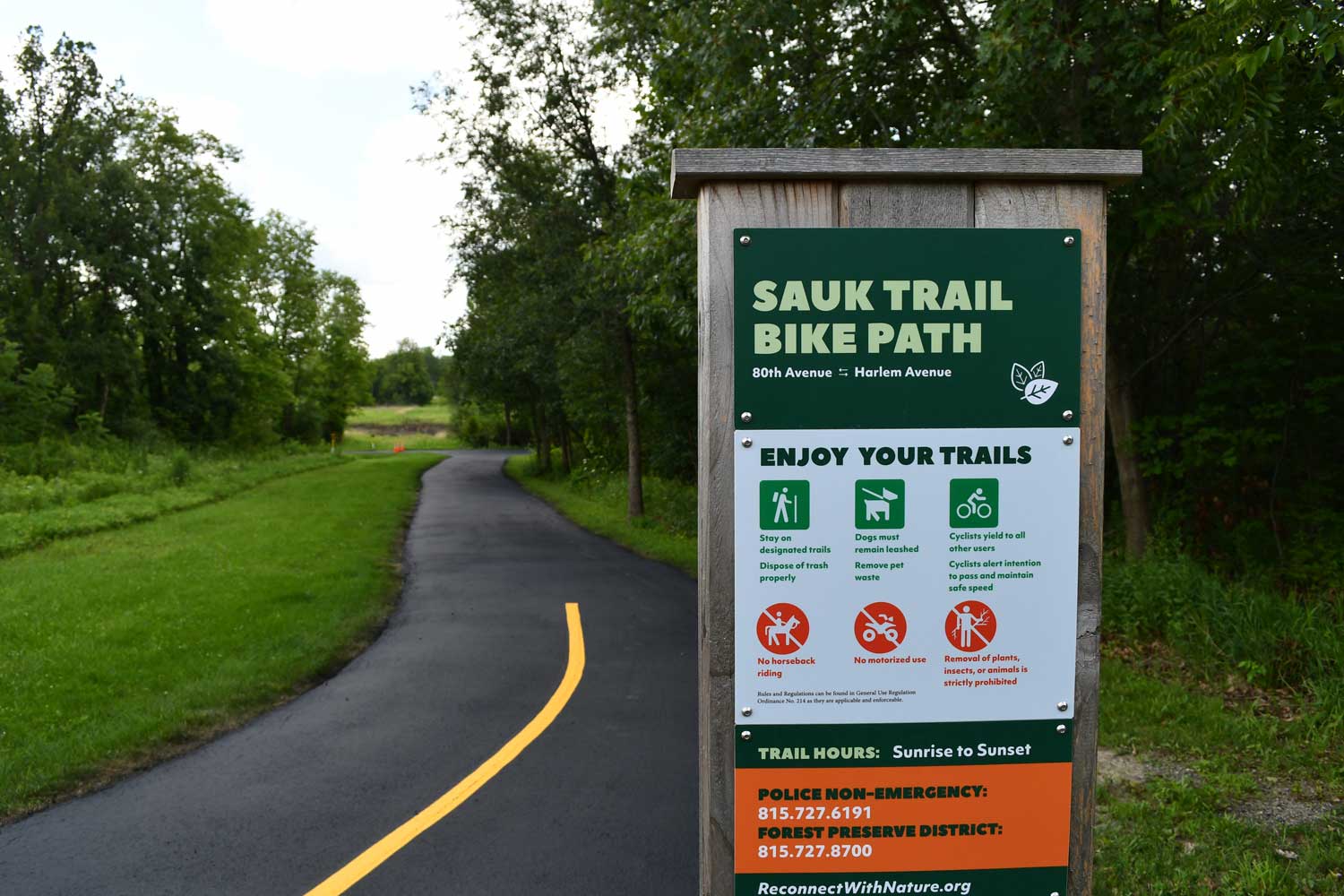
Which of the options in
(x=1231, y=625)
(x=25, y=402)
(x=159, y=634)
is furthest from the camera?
(x=25, y=402)

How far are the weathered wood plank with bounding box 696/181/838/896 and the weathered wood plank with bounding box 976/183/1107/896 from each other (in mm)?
419

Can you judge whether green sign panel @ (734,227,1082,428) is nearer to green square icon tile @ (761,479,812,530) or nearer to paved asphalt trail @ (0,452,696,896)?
green square icon tile @ (761,479,812,530)

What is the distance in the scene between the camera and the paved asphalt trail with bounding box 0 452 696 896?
4.44 meters

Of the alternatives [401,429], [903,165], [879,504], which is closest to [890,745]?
[879,504]

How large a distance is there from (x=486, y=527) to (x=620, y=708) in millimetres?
13275

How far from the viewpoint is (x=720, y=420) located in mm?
2186

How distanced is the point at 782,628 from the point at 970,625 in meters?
0.44

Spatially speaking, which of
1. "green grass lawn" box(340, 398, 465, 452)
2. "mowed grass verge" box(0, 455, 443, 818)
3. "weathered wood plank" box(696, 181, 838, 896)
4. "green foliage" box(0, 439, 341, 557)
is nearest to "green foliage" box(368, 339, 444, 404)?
"green grass lawn" box(340, 398, 465, 452)

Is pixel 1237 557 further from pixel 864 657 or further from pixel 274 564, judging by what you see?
pixel 274 564

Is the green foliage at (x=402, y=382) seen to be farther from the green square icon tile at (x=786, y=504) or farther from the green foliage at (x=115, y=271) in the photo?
the green square icon tile at (x=786, y=504)

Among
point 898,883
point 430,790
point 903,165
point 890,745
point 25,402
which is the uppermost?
point 903,165

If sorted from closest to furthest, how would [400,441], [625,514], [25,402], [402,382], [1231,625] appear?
1. [1231,625]
2. [625,514]
3. [25,402]
4. [400,441]
5. [402,382]

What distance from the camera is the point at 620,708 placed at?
23.0 feet

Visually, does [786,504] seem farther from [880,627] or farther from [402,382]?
[402,382]
